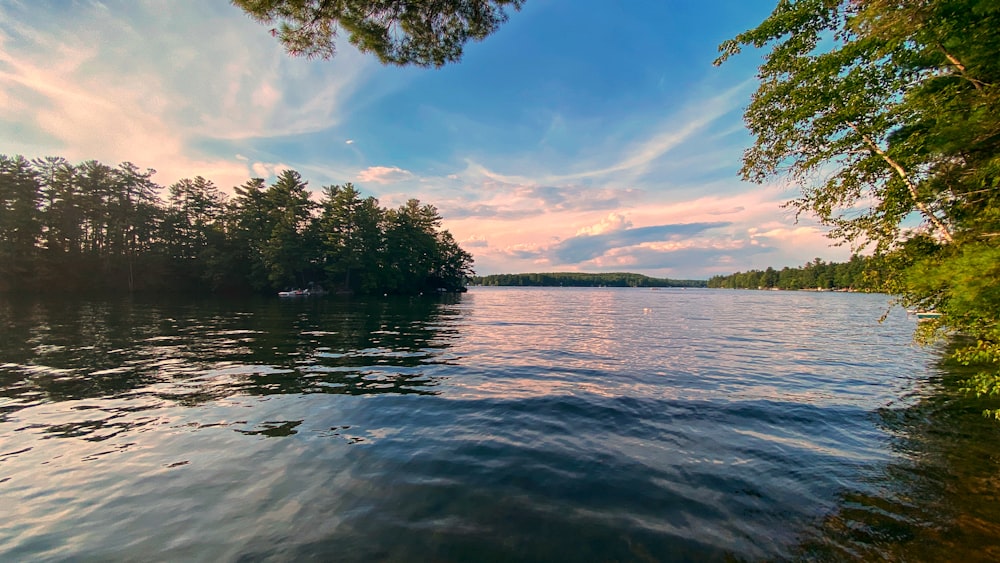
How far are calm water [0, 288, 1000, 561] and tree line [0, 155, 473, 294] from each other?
66956 millimetres

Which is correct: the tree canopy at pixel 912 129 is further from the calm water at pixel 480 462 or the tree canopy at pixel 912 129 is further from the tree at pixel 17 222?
the tree at pixel 17 222

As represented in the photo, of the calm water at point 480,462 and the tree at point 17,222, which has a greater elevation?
the tree at point 17,222

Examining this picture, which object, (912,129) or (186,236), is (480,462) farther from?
(186,236)

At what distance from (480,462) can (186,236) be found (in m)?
94.5

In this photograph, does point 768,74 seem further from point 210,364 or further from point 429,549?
point 210,364

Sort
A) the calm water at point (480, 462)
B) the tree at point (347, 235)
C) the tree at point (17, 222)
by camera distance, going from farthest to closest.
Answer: the tree at point (347, 235) → the tree at point (17, 222) → the calm water at point (480, 462)

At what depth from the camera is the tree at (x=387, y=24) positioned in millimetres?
8578

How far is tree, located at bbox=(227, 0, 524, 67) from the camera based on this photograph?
8.58 meters

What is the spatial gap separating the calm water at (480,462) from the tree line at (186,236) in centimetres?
6696

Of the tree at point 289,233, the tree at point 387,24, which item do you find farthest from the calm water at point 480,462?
the tree at point 289,233

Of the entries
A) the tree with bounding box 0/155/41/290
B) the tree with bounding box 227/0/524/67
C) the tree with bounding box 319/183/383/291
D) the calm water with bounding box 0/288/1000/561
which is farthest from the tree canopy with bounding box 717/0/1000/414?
the tree with bounding box 0/155/41/290

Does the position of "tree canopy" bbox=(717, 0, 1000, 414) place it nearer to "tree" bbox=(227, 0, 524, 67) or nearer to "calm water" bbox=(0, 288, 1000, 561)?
"calm water" bbox=(0, 288, 1000, 561)

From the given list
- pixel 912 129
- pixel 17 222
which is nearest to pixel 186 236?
pixel 17 222

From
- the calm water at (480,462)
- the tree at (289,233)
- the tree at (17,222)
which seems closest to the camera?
the calm water at (480,462)
